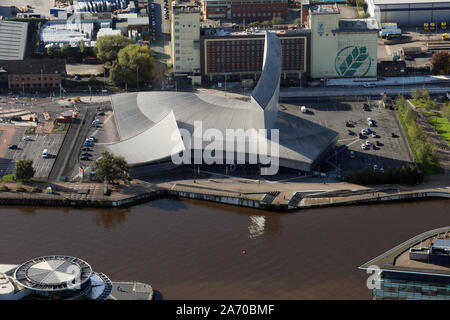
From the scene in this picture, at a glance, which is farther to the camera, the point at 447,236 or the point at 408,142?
the point at 408,142

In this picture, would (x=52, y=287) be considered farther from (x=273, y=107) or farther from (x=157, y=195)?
(x=273, y=107)

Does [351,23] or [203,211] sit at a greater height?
[351,23]

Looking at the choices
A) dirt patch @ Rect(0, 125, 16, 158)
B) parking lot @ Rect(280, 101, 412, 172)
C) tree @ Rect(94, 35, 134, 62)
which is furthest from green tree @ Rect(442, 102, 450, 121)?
dirt patch @ Rect(0, 125, 16, 158)

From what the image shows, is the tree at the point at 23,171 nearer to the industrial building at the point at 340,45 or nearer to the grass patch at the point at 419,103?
the industrial building at the point at 340,45

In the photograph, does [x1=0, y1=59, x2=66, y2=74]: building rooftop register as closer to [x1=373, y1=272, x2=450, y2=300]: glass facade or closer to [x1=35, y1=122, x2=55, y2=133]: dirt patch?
[x1=35, y1=122, x2=55, y2=133]: dirt patch

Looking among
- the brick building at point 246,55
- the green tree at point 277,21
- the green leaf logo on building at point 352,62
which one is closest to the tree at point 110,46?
the brick building at point 246,55

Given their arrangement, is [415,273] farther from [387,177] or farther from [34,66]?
[34,66]

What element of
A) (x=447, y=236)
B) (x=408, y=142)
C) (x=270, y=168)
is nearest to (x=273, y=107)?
(x=270, y=168)
